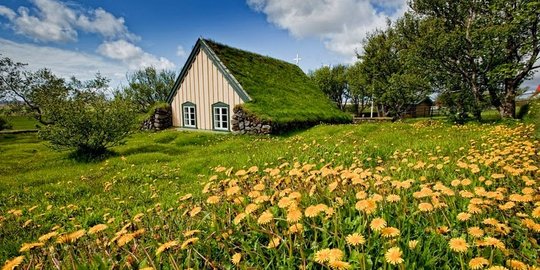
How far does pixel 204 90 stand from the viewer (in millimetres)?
21500

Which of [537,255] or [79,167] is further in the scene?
[79,167]

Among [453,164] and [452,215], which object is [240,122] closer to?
[453,164]

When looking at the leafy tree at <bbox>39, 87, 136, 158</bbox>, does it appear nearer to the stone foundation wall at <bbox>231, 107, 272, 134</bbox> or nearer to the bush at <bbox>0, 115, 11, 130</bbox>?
the stone foundation wall at <bbox>231, 107, 272, 134</bbox>

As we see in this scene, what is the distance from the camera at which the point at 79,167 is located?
10383 millimetres

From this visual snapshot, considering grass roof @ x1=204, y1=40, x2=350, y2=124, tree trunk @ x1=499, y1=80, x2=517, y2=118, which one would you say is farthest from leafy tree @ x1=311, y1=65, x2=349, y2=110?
tree trunk @ x1=499, y1=80, x2=517, y2=118

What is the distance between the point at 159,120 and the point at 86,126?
11373 mm

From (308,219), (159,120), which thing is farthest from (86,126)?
(308,219)

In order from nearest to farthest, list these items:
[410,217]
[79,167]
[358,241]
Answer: [358,241] < [410,217] < [79,167]

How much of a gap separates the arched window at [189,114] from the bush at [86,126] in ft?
31.1

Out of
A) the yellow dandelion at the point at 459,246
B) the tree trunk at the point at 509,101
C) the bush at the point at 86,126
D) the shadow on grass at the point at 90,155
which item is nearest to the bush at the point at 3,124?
the bush at the point at 86,126

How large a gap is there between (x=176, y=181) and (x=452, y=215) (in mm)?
6513

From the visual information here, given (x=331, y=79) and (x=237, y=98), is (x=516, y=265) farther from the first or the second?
(x=331, y=79)

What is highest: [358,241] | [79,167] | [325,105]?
[325,105]

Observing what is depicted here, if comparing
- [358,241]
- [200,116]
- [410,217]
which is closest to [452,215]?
[410,217]
